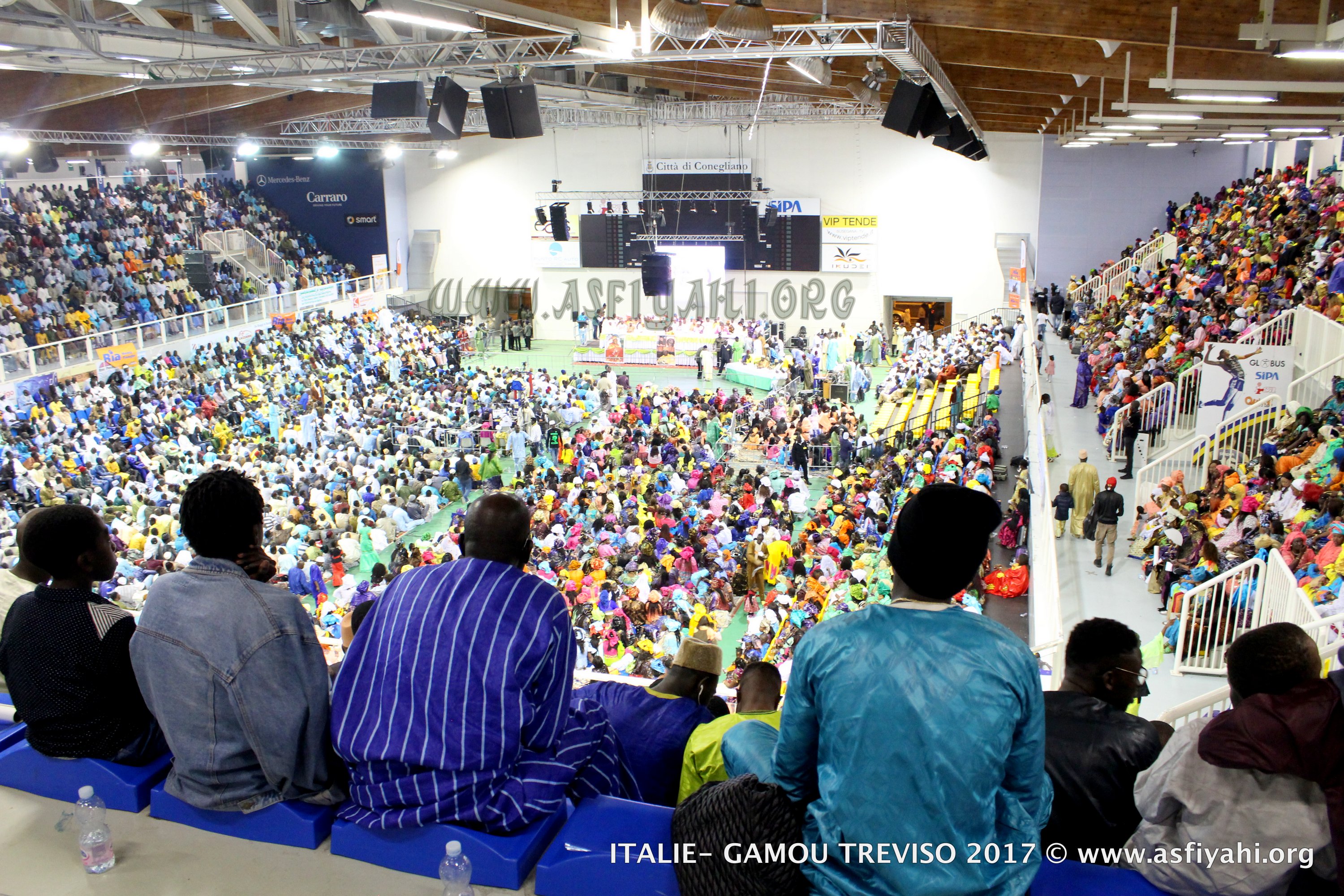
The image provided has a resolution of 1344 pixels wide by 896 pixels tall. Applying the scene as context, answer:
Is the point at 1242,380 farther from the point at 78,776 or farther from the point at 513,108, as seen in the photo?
the point at 78,776

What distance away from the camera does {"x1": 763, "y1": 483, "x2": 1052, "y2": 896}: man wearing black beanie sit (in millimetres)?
1542

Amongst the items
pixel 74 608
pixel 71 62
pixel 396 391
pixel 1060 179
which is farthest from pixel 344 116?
pixel 74 608

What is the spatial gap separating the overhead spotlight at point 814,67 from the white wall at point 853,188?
375 inches

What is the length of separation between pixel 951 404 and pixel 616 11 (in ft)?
29.4

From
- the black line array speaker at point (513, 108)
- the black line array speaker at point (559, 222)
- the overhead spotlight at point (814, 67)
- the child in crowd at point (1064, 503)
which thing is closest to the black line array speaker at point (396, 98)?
the black line array speaker at point (513, 108)

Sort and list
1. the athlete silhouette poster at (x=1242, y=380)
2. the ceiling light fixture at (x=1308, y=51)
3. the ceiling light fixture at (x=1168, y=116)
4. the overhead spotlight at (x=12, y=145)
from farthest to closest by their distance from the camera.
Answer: the overhead spotlight at (x=12, y=145), the athlete silhouette poster at (x=1242, y=380), the ceiling light fixture at (x=1168, y=116), the ceiling light fixture at (x=1308, y=51)

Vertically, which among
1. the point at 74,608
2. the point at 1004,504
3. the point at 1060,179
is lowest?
the point at 1004,504

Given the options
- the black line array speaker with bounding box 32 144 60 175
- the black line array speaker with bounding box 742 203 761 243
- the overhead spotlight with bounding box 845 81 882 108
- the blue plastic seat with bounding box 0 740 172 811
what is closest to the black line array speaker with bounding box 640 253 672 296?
the black line array speaker with bounding box 742 203 761 243

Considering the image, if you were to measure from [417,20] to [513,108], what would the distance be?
192 cm

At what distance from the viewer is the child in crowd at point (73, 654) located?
230 cm

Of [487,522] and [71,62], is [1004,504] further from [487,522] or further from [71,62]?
[71,62]

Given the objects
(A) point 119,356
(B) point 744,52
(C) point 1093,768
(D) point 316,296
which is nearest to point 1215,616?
(C) point 1093,768

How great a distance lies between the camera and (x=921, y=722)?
1537 millimetres

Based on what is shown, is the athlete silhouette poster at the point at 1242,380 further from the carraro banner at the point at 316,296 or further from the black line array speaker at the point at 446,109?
the carraro banner at the point at 316,296
